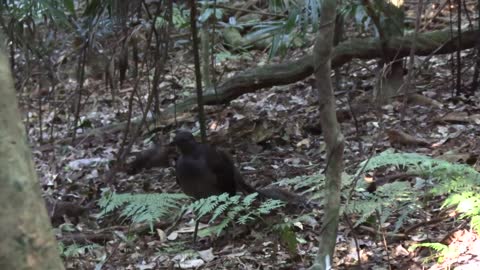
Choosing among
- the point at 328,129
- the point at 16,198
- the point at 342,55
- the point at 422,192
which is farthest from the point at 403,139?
the point at 16,198

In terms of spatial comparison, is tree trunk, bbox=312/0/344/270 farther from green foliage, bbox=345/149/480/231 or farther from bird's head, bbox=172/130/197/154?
bird's head, bbox=172/130/197/154

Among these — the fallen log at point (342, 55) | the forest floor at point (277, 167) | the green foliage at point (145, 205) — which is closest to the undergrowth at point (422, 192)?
the forest floor at point (277, 167)

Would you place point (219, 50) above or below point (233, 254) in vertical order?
above

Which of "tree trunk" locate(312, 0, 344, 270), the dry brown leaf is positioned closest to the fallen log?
the dry brown leaf

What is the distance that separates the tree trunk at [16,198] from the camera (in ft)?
5.06

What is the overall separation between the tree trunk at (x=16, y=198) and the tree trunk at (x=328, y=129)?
1339 mm

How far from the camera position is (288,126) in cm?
609

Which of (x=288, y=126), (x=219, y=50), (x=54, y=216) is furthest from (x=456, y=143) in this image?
(x=219, y=50)

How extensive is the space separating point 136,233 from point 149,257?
0.36m

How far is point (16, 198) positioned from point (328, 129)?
1.44m

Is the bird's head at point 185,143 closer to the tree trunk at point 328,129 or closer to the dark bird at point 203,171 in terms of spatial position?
the dark bird at point 203,171

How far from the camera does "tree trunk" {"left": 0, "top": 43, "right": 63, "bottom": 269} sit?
1541 millimetres

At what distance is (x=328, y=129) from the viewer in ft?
8.90

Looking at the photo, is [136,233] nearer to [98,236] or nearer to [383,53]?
[98,236]
